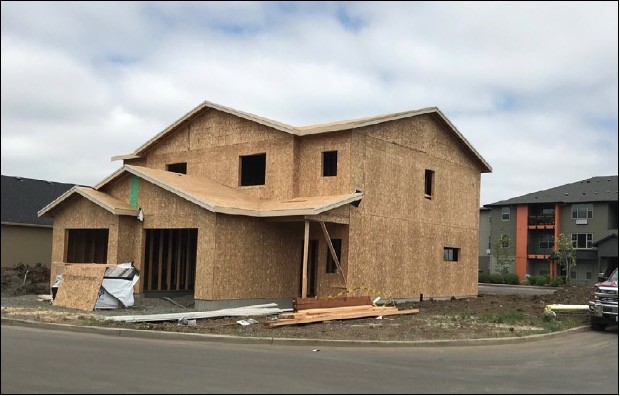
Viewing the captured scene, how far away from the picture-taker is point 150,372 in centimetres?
899

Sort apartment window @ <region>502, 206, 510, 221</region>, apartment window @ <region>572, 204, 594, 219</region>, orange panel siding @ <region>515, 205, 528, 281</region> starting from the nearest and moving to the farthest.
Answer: apartment window @ <region>572, 204, 594, 219</region> < orange panel siding @ <region>515, 205, 528, 281</region> < apartment window @ <region>502, 206, 510, 221</region>

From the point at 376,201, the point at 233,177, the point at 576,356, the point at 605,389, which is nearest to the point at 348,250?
the point at 376,201

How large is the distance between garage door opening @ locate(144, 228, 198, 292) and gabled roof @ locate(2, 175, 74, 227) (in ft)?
44.5

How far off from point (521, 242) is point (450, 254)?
37.4 metres

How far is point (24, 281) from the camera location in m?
27.3

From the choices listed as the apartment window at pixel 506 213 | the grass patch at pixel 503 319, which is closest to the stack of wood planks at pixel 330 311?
the grass patch at pixel 503 319

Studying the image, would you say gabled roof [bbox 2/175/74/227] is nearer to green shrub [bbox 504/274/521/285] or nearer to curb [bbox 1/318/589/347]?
curb [bbox 1/318/589/347]

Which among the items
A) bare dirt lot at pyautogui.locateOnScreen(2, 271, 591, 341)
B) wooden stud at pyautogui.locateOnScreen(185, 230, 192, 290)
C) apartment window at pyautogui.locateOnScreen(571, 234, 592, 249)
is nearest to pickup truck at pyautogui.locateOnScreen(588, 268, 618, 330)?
bare dirt lot at pyautogui.locateOnScreen(2, 271, 591, 341)

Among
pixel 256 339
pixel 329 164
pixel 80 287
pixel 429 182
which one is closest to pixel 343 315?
pixel 256 339

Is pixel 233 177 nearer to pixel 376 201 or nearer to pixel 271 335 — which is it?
pixel 376 201

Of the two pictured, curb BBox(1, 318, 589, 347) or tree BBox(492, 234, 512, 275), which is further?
tree BBox(492, 234, 512, 275)

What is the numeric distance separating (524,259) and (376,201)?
4399cm

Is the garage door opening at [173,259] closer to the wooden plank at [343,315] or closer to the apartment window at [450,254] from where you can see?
the wooden plank at [343,315]

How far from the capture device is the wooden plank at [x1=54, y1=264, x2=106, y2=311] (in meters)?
18.7
